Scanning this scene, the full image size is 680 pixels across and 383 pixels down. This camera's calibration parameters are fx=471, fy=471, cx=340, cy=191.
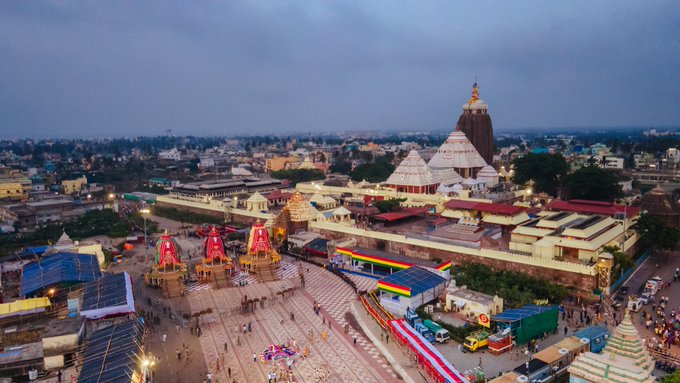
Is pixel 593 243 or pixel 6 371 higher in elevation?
pixel 593 243

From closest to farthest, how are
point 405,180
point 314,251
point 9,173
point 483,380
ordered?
point 483,380, point 314,251, point 405,180, point 9,173

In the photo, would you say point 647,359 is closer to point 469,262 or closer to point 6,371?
point 469,262

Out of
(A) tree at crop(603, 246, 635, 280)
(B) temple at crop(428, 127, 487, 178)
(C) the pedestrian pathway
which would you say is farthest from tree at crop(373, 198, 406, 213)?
(A) tree at crop(603, 246, 635, 280)

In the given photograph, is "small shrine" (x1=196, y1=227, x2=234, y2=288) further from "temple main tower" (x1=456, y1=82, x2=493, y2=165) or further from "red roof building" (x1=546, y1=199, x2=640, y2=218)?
"temple main tower" (x1=456, y1=82, x2=493, y2=165)

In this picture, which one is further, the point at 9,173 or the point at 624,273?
the point at 9,173

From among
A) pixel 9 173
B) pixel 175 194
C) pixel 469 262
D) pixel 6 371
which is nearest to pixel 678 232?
pixel 469 262

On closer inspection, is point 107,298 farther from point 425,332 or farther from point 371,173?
point 371,173

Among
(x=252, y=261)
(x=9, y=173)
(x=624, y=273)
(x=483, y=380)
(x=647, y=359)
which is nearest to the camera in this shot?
(x=647, y=359)
